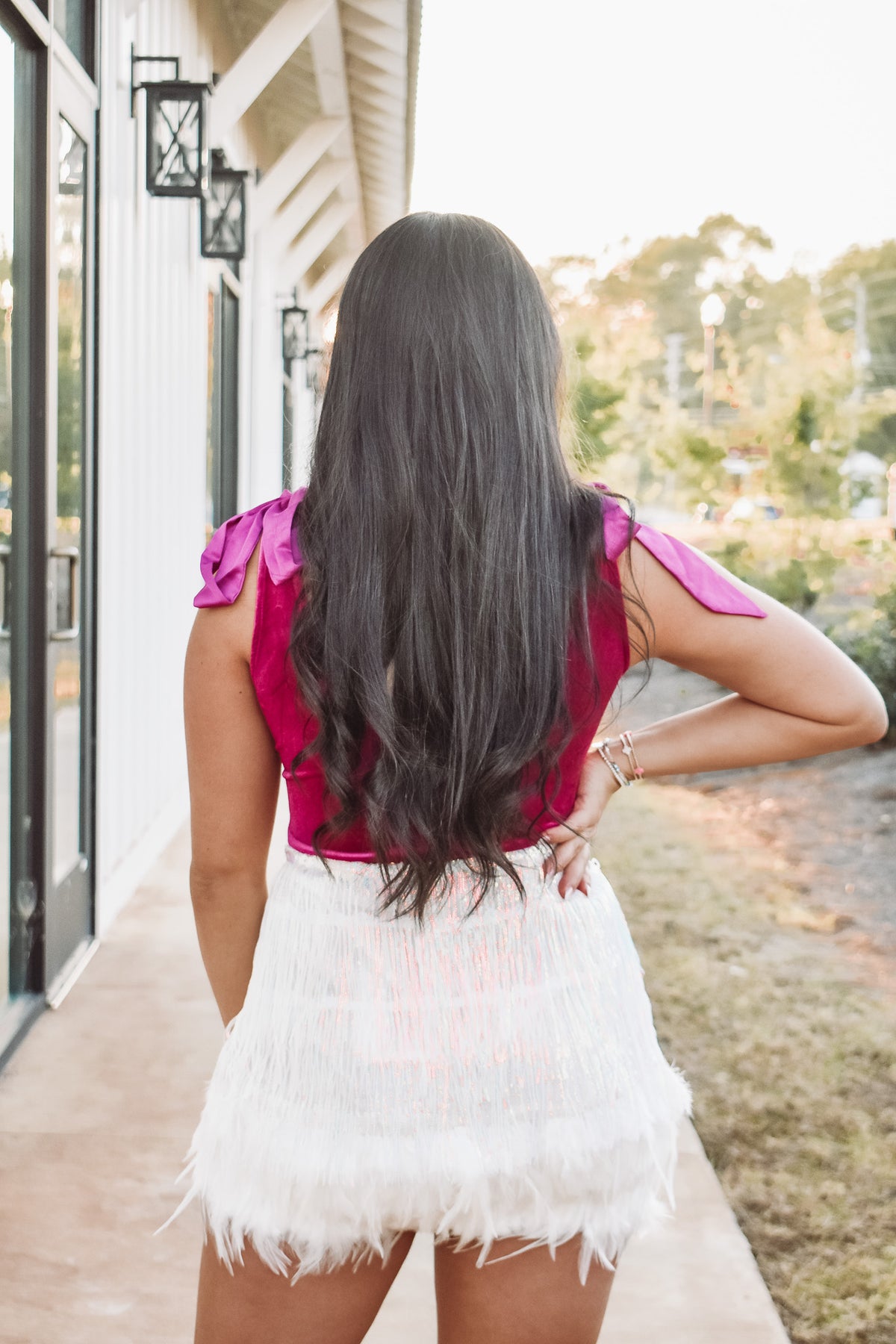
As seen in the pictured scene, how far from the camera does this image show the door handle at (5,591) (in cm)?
299

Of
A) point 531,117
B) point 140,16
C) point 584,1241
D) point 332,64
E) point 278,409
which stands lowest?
point 584,1241

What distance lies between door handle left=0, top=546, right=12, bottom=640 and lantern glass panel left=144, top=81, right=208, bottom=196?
181 cm

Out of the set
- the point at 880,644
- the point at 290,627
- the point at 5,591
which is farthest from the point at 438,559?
the point at 880,644

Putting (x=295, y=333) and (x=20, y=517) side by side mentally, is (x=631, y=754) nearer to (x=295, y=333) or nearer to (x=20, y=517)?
(x=20, y=517)

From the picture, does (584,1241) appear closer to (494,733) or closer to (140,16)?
(494,733)

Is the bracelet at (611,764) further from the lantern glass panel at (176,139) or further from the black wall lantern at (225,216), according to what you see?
the black wall lantern at (225,216)

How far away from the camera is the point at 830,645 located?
1.11 metres

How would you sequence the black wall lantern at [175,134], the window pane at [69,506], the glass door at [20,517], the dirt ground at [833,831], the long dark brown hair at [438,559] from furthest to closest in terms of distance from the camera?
1. the dirt ground at [833,831]
2. the black wall lantern at [175,134]
3. the window pane at [69,506]
4. the glass door at [20,517]
5. the long dark brown hair at [438,559]

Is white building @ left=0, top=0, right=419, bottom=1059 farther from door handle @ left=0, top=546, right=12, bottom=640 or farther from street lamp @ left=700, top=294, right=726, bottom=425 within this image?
street lamp @ left=700, top=294, right=726, bottom=425

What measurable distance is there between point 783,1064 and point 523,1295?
250cm

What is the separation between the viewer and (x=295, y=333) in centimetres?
979

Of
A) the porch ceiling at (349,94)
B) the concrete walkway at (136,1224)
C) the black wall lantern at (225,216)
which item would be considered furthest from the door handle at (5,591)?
the porch ceiling at (349,94)

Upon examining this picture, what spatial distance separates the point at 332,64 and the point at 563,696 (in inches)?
234

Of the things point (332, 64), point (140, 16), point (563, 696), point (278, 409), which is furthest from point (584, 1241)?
point (278, 409)
